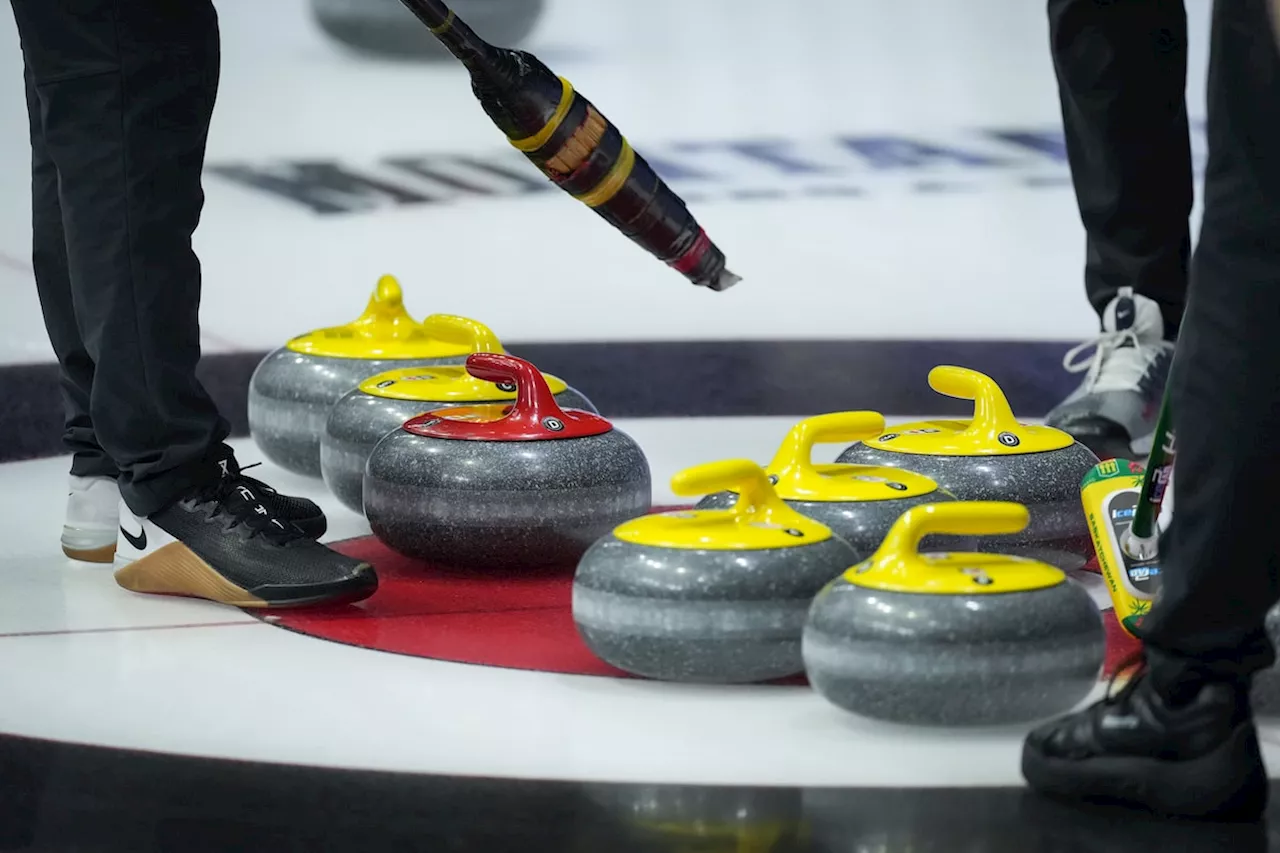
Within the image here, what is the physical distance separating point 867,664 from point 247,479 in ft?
2.76

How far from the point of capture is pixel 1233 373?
1219 millimetres

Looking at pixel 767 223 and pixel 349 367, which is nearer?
pixel 349 367

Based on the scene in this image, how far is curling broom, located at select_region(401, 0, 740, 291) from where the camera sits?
2.03m

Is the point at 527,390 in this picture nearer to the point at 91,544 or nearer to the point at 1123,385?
A: the point at 91,544

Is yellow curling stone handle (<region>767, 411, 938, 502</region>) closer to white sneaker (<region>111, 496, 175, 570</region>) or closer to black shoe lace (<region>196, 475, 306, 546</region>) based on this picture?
black shoe lace (<region>196, 475, 306, 546</region>)

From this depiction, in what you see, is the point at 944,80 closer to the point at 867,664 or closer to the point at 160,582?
the point at 160,582

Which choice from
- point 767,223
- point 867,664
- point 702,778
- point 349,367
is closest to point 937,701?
point 867,664

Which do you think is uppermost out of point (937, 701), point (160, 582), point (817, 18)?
point (817, 18)

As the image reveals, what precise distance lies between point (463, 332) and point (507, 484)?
555 millimetres

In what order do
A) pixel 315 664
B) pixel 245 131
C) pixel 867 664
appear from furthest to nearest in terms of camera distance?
pixel 245 131 < pixel 315 664 < pixel 867 664

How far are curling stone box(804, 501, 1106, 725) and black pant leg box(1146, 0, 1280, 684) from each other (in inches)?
8.2

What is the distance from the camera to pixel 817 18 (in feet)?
12.3

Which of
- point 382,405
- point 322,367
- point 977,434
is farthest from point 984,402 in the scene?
point 322,367

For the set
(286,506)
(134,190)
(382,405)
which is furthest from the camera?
(382,405)
